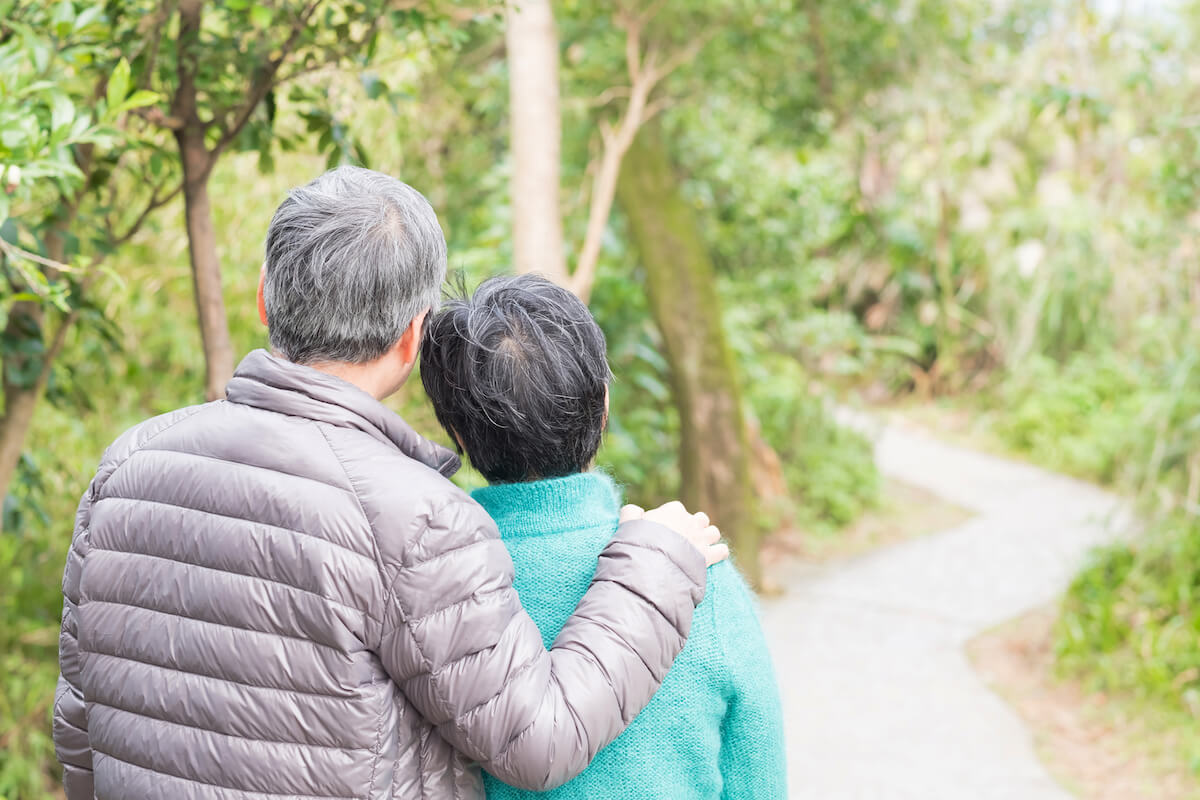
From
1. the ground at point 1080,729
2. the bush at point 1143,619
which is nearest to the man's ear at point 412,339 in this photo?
the ground at point 1080,729

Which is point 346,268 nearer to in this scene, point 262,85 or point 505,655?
point 505,655

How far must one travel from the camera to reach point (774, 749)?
4.73ft

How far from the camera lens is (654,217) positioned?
581 centimetres

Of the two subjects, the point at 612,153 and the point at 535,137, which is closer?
the point at 535,137

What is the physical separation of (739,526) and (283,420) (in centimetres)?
500

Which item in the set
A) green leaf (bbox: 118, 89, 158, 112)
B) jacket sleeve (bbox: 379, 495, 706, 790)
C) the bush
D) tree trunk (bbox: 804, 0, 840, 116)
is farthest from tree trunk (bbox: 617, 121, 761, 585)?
jacket sleeve (bbox: 379, 495, 706, 790)

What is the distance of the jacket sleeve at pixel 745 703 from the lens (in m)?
1.38

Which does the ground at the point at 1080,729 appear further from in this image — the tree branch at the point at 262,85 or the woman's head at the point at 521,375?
the tree branch at the point at 262,85

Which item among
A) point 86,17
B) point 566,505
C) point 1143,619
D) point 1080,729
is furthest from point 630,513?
point 1143,619

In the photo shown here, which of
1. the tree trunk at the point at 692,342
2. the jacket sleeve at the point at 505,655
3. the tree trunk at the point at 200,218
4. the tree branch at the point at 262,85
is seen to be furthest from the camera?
the tree trunk at the point at 692,342

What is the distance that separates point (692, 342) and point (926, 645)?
2051 millimetres

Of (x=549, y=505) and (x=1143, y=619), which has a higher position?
(x=549, y=505)

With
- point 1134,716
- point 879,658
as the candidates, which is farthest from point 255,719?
point 879,658

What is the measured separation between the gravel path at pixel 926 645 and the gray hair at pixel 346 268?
3335 millimetres
